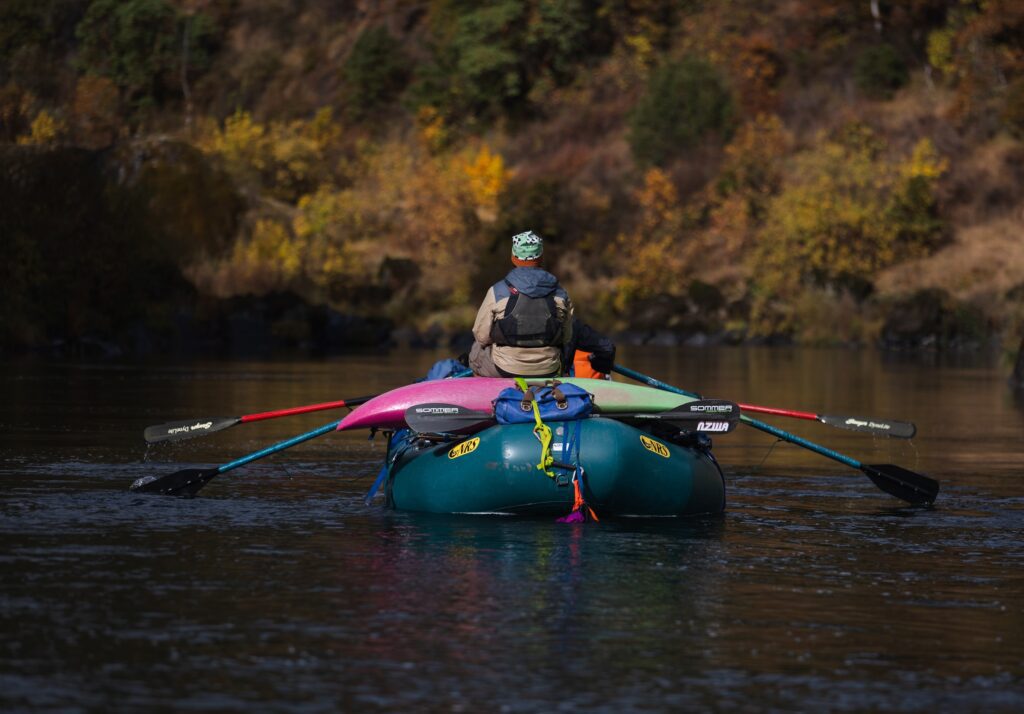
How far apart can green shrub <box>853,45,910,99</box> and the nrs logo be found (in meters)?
67.0

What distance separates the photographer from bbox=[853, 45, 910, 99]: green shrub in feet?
259

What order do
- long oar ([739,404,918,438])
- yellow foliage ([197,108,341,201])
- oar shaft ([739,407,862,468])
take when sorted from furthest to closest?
1. yellow foliage ([197,108,341,201])
2. long oar ([739,404,918,438])
3. oar shaft ([739,407,862,468])

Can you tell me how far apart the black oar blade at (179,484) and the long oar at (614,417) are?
224 cm

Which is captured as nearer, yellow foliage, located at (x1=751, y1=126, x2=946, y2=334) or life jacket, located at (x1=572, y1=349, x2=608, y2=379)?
life jacket, located at (x1=572, y1=349, x2=608, y2=379)

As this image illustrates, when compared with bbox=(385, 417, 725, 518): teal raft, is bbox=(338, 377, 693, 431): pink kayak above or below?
above

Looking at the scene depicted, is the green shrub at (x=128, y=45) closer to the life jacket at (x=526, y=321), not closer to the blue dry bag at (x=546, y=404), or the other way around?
the life jacket at (x=526, y=321)

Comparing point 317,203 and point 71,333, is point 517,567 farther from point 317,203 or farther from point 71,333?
point 317,203

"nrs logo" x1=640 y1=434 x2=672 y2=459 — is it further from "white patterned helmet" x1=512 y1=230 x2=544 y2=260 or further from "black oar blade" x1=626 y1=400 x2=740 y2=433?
"white patterned helmet" x1=512 y1=230 x2=544 y2=260

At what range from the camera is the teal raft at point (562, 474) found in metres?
13.5

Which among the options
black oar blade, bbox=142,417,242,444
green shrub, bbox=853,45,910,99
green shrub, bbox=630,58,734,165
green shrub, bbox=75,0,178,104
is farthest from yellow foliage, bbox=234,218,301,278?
black oar blade, bbox=142,417,242,444

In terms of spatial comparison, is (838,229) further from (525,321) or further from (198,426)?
(525,321)

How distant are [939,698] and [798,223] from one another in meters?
57.1

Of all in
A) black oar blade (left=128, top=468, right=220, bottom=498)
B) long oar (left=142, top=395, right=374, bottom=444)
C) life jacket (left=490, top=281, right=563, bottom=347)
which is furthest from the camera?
long oar (left=142, top=395, right=374, bottom=444)

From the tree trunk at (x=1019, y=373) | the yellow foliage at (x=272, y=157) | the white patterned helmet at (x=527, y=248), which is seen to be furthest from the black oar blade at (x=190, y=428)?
the yellow foliage at (x=272, y=157)
